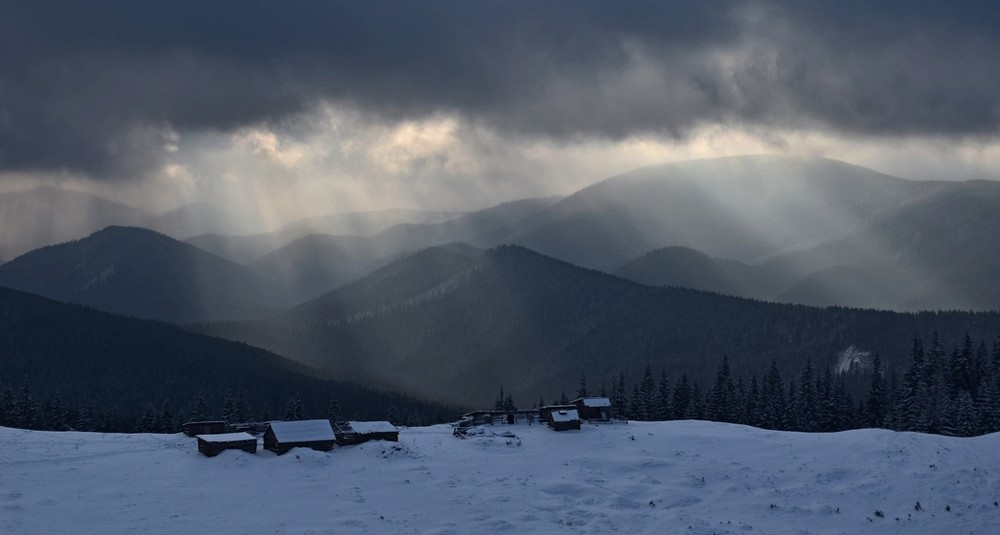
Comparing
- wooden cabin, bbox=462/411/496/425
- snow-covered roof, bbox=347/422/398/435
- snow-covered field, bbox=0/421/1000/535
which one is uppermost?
wooden cabin, bbox=462/411/496/425

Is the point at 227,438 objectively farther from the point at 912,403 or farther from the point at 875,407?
the point at 875,407

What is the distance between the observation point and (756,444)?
73.6 metres

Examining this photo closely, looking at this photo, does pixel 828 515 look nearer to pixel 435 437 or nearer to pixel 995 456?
pixel 995 456

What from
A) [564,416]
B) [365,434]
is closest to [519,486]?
[365,434]

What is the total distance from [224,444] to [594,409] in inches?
1350

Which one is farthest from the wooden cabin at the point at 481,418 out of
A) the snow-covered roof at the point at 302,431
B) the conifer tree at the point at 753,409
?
the conifer tree at the point at 753,409

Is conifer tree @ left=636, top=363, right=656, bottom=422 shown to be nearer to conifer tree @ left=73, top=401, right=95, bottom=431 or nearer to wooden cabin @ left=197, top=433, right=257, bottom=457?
wooden cabin @ left=197, top=433, right=257, bottom=457

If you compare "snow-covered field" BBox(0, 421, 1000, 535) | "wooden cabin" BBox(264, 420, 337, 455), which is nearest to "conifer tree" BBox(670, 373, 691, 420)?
"snow-covered field" BBox(0, 421, 1000, 535)

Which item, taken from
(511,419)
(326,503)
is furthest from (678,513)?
(511,419)

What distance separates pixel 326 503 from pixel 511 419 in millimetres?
32744

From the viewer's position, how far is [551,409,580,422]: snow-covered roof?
8319 centimetres

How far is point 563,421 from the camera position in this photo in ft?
272

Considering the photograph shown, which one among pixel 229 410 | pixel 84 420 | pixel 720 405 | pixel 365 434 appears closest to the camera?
pixel 365 434

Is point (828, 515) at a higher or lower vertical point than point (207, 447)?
lower
